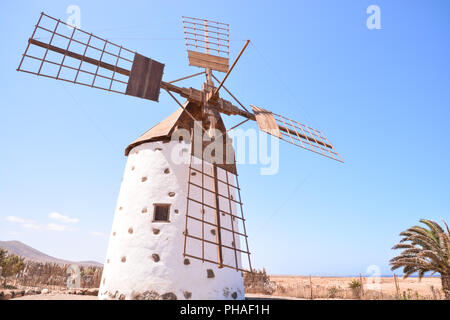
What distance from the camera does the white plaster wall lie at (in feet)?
26.3

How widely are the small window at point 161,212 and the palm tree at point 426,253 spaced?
10.8m

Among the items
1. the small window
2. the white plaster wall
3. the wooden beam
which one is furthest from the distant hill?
the wooden beam

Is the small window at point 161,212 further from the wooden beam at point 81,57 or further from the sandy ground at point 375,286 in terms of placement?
the sandy ground at point 375,286

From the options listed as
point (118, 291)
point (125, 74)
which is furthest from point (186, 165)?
point (118, 291)

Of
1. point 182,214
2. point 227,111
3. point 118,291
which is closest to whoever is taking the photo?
point 118,291

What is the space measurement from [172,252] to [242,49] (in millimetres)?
6995

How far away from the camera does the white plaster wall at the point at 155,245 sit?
8031mm

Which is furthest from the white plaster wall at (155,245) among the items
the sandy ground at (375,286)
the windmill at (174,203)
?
the sandy ground at (375,286)

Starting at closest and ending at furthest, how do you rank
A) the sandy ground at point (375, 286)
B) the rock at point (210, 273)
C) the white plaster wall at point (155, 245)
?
the white plaster wall at point (155, 245), the rock at point (210, 273), the sandy ground at point (375, 286)

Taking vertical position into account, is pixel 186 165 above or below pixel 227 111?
below

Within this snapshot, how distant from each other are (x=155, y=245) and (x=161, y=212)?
1.13 metres

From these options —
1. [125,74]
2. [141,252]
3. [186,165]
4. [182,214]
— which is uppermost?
[125,74]
